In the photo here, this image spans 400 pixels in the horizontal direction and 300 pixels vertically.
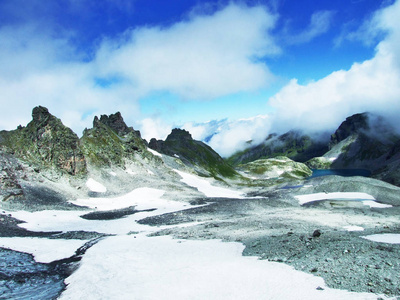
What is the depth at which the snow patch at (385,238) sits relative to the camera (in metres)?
27.2

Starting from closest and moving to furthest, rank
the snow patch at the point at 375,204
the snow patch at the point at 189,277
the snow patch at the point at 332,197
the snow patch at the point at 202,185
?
the snow patch at the point at 189,277 → the snow patch at the point at 375,204 → the snow patch at the point at 332,197 → the snow patch at the point at 202,185

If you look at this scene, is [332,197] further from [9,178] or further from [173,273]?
[9,178]

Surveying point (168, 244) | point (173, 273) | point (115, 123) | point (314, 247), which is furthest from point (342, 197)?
point (115, 123)

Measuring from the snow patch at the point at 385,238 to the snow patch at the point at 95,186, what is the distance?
2822 inches

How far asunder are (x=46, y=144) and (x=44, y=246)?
60285 mm

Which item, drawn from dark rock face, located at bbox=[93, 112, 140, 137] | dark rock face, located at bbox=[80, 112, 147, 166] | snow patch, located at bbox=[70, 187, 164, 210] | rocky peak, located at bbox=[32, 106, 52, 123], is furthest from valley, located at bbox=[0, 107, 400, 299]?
dark rock face, located at bbox=[93, 112, 140, 137]

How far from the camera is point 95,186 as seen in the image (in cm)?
8519

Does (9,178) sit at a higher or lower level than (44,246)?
higher

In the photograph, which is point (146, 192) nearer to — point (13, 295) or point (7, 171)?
point (7, 171)

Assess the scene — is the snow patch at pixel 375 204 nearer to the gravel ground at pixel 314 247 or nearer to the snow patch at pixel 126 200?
the gravel ground at pixel 314 247

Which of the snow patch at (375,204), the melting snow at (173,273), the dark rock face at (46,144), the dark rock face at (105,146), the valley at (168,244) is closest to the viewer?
the melting snow at (173,273)

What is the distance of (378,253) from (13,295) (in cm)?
2706

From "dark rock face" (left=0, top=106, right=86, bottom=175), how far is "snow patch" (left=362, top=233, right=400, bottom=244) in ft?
257

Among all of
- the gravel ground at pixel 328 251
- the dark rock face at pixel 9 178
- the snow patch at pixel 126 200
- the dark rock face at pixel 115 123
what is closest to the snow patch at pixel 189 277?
the gravel ground at pixel 328 251
